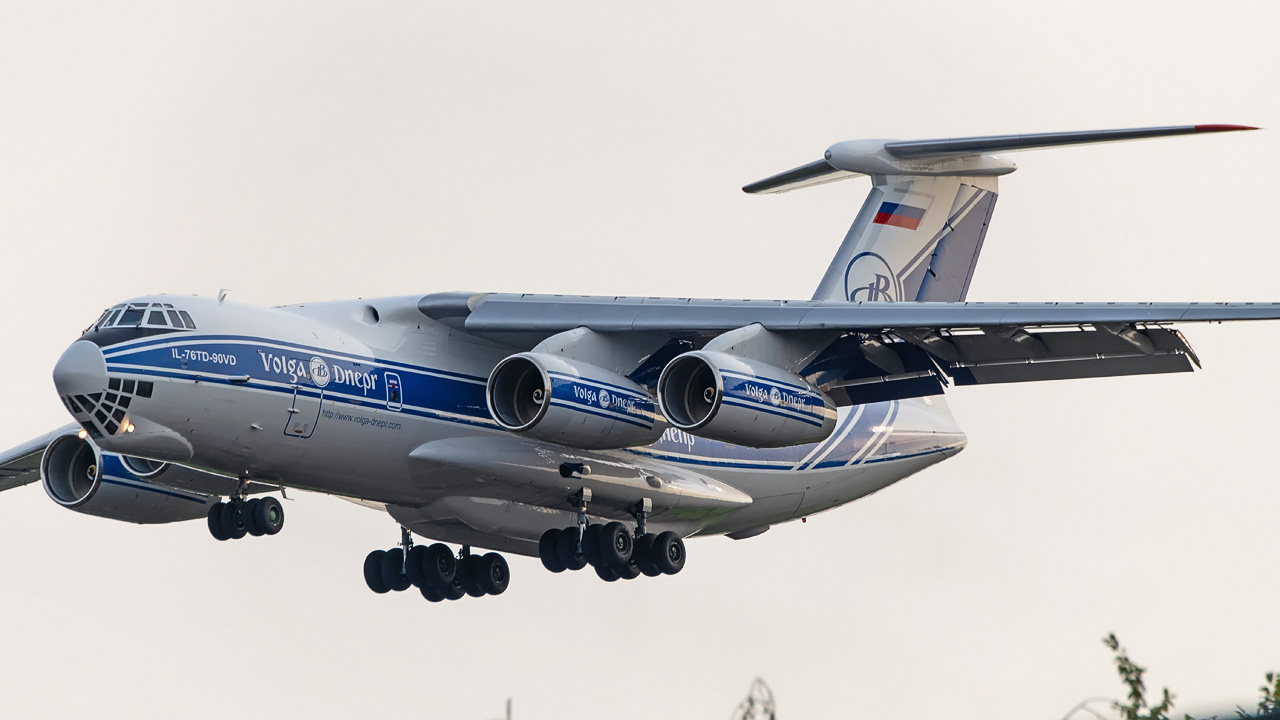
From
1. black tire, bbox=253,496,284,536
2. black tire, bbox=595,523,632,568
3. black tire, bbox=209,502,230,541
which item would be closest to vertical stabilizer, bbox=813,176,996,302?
black tire, bbox=595,523,632,568

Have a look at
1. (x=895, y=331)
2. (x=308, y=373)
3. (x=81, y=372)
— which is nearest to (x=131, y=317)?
(x=81, y=372)

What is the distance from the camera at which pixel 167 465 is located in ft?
Answer: 40.7

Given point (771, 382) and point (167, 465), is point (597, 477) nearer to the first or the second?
point (771, 382)

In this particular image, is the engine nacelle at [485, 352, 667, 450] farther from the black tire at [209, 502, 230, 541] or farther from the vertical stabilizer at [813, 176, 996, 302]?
the vertical stabilizer at [813, 176, 996, 302]

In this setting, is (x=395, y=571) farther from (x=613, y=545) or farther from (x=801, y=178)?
(x=801, y=178)

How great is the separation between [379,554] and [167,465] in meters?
2.22

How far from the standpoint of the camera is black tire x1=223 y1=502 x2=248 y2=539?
12.1 m

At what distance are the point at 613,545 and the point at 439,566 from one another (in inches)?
67.8

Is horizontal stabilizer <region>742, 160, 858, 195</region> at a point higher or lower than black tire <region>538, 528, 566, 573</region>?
higher

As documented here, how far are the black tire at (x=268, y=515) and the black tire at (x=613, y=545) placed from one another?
2.28m

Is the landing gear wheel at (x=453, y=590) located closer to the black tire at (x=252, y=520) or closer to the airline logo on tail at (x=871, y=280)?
the black tire at (x=252, y=520)

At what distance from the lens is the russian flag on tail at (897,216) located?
15.1 meters

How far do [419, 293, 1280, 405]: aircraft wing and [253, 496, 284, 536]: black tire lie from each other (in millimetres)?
1670

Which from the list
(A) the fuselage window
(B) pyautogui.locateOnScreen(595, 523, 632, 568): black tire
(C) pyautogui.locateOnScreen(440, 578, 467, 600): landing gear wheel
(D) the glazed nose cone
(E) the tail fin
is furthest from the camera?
(E) the tail fin
